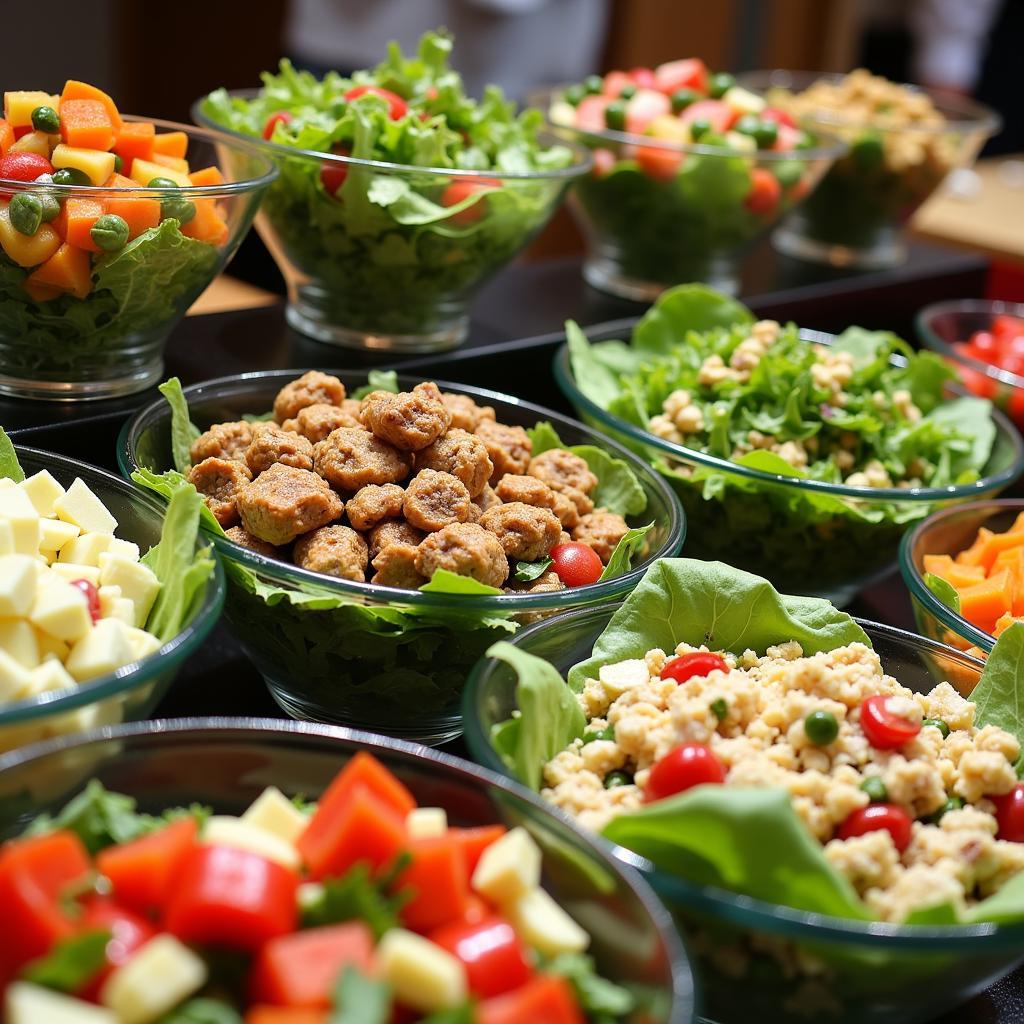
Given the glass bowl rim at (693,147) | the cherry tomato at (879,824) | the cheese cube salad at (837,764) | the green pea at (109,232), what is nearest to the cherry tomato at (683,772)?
the cheese cube salad at (837,764)

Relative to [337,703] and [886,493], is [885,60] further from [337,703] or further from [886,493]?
[337,703]

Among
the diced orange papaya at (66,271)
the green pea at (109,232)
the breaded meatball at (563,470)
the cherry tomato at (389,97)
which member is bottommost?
the breaded meatball at (563,470)

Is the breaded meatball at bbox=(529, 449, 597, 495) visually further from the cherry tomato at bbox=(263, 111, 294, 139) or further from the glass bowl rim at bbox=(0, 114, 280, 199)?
the cherry tomato at bbox=(263, 111, 294, 139)

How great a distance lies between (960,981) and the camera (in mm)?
961

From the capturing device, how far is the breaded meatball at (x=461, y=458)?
139 centimetres

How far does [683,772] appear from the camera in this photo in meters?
1.03

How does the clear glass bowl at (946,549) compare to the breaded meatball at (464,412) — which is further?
the breaded meatball at (464,412)

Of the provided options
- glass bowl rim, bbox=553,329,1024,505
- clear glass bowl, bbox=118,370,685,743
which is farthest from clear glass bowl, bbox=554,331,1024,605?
clear glass bowl, bbox=118,370,685,743

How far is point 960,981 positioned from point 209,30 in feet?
17.0

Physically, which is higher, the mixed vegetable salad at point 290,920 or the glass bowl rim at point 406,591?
the mixed vegetable salad at point 290,920

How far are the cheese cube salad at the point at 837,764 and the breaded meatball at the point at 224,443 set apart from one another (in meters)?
0.51

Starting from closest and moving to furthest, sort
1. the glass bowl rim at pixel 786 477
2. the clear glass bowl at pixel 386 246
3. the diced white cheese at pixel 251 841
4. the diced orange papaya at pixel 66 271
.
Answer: the diced white cheese at pixel 251 841, the diced orange papaya at pixel 66 271, the glass bowl rim at pixel 786 477, the clear glass bowl at pixel 386 246

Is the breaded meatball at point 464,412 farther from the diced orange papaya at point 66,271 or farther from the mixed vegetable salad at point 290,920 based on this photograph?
the mixed vegetable salad at point 290,920

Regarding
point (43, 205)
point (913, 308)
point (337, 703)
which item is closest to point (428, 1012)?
point (337, 703)
